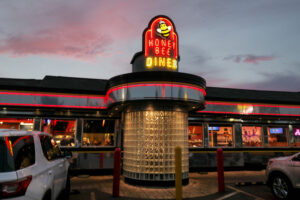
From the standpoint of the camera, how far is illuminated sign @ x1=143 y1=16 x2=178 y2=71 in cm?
910

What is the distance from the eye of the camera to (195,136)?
12.3m

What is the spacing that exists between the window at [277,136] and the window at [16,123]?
43.8 ft

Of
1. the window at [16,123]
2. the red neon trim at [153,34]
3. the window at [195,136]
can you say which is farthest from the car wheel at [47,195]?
the window at [195,136]

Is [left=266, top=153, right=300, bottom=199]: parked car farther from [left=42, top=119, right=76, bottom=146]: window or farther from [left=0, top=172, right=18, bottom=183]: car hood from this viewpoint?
[left=42, top=119, right=76, bottom=146]: window

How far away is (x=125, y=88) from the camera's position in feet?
26.5

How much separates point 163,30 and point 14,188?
8185mm

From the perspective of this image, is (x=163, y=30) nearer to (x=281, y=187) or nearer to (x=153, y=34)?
(x=153, y=34)

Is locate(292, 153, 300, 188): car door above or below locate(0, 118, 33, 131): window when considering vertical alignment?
below

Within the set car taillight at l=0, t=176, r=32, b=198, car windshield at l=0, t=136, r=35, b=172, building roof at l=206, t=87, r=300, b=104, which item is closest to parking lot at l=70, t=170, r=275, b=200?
car windshield at l=0, t=136, r=35, b=172

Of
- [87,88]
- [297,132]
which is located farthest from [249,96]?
[87,88]

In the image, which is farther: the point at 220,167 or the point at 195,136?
the point at 195,136

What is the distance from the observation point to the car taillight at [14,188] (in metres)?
2.62

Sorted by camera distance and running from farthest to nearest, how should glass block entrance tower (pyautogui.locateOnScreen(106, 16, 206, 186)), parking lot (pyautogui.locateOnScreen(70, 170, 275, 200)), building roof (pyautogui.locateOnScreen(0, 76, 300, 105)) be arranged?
building roof (pyautogui.locateOnScreen(0, 76, 300, 105))
glass block entrance tower (pyautogui.locateOnScreen(106, 16, 206, 186))
parking lot (pyautogui.locateOnScreen(70, 170, 275, 200))

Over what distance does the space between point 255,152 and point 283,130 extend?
276 cm
